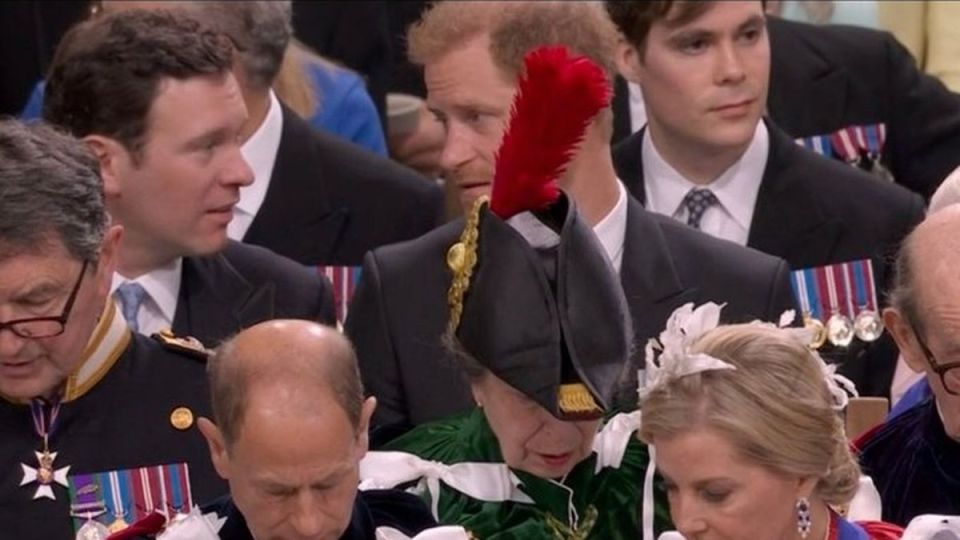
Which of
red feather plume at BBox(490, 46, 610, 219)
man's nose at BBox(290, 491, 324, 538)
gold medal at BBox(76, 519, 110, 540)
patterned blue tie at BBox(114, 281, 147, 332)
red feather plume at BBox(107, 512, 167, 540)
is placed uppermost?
red feather plume at BBox(490, 46, 610, 219)

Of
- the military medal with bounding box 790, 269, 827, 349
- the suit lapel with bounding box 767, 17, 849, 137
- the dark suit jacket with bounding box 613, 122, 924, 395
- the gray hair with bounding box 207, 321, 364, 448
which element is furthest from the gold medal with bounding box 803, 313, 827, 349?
the gray hair with bounding box 207, 321, 364, 448

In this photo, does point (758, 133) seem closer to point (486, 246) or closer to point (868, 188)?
point (868, 188)

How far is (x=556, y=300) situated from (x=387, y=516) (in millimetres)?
445

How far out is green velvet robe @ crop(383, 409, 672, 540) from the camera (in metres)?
4.54

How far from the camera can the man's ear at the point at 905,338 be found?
464 centimetres

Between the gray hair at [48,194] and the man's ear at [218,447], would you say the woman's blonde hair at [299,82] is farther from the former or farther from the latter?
the man's ear at [218,447]

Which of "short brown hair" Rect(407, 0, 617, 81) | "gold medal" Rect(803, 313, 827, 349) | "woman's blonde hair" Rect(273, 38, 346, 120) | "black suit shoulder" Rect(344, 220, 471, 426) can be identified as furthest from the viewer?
"woman's blonde hair" Rect(273, 38, 346, 120)

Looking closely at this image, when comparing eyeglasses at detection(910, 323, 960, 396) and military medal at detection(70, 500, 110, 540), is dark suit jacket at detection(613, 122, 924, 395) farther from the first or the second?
military medal at detection(70, 500, 110, 540)

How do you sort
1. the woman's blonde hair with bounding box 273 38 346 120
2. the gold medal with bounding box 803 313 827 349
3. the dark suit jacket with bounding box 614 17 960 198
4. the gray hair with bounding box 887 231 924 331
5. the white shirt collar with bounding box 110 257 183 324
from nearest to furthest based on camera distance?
the gray hair with bounding box 887 231 924 331 < the white shirt collar with bounding box 110 257 183 324 < the gold medal with bounding box 803 313 827 349 < the dark suit jacket with bounding box 614 17 960 198 < the woman's blonde hair with bounding box 273 38 346 120

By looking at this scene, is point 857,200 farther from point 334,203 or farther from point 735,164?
point 334,203

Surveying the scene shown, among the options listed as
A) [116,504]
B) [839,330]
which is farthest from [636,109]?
[116,504]

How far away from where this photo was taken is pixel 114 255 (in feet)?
16.0

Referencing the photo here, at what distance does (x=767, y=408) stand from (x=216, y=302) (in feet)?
5.61

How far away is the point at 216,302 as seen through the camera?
5566 millimetres
